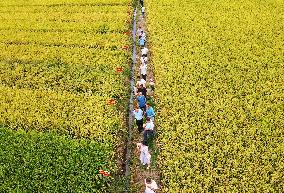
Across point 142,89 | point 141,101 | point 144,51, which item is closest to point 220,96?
point 142,89

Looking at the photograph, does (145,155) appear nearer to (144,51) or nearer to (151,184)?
(151,184)

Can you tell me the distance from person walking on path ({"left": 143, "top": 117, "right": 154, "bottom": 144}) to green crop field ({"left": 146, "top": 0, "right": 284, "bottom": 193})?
A: 0.59m

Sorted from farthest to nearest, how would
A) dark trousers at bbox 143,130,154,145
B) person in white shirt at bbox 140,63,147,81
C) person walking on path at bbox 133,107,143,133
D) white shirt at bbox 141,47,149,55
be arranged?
white shirt at bbox 141,47,149,55 → person in white shirt at bbox 140,63,147,81 → person walking on path at bbox 133,107,143,133 → dark trousers at bbox 143,130,154,145

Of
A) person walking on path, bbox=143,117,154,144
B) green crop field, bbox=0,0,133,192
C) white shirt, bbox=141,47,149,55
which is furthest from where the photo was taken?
white shirt, bbox=141,47,149,55

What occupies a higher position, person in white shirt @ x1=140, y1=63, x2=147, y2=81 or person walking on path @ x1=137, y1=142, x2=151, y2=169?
person in white shirt @ x1=140, y1=63, x2=147, y2=81

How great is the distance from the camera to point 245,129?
69.5ft

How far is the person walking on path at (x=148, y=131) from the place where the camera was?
814 inches

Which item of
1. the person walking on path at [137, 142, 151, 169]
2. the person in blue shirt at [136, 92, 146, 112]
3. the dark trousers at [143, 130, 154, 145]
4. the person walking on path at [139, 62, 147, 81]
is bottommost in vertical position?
Result: the person walking on path at [137, 142, 151, 169]

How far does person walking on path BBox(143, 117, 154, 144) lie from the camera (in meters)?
20.7

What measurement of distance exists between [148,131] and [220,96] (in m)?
5.11

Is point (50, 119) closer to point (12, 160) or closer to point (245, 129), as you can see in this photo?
point (12, 160)

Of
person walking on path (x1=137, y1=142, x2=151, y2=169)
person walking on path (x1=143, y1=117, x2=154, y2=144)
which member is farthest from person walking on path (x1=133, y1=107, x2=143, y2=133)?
person walking on path (x1=137, y1=142, x2=151, y2=169)

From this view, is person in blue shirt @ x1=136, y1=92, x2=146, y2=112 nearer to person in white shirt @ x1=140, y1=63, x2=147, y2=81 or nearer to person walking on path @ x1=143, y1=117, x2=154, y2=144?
person walking on path @ x1=143, y1=117, x2=154, y2=144

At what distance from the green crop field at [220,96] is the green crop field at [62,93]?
2.65m
